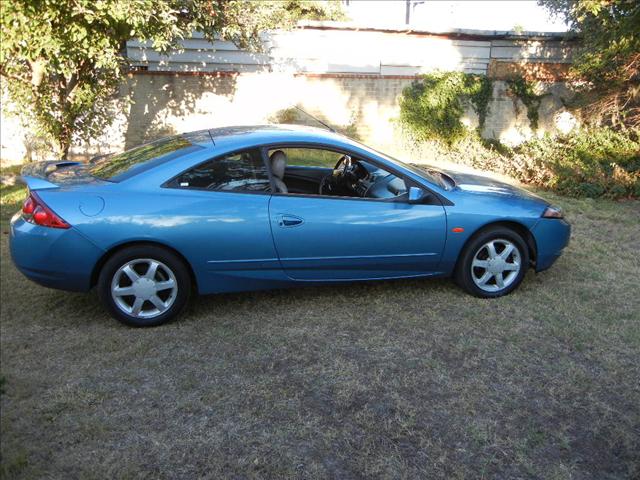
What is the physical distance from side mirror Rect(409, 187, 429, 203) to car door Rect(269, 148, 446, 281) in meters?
0.05

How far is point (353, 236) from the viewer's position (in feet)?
14.7

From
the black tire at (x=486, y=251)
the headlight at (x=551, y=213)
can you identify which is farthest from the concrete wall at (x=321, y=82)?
the black tire at (x=486, y=251)

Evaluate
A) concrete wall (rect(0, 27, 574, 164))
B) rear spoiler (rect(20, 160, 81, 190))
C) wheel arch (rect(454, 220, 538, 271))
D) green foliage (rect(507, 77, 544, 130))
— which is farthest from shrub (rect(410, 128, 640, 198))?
rear spoiler (rect(20, 160, 81, 190))

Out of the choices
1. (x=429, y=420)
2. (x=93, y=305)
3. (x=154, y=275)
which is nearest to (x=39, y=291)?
(x=93, y=305)

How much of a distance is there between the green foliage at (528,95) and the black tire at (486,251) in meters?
11.5

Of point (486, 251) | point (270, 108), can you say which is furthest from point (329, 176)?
point (270, 108)

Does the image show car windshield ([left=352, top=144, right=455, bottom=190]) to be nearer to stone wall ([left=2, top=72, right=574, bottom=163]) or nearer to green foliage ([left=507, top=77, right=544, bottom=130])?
stone wall ([left=2, top=72, right=574, bottom=163])

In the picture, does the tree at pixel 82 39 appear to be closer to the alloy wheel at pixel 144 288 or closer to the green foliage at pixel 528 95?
the alloy wheel at pixel 144 288

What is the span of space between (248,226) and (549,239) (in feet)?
8.45

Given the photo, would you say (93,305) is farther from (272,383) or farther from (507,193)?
(507,193)

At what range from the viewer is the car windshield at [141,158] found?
174 inches

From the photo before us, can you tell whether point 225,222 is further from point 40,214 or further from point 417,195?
point 417,195

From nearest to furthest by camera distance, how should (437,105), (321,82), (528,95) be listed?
(321,82)
(437,105)
(528,95)

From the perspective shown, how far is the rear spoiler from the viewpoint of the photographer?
4.27 meters
